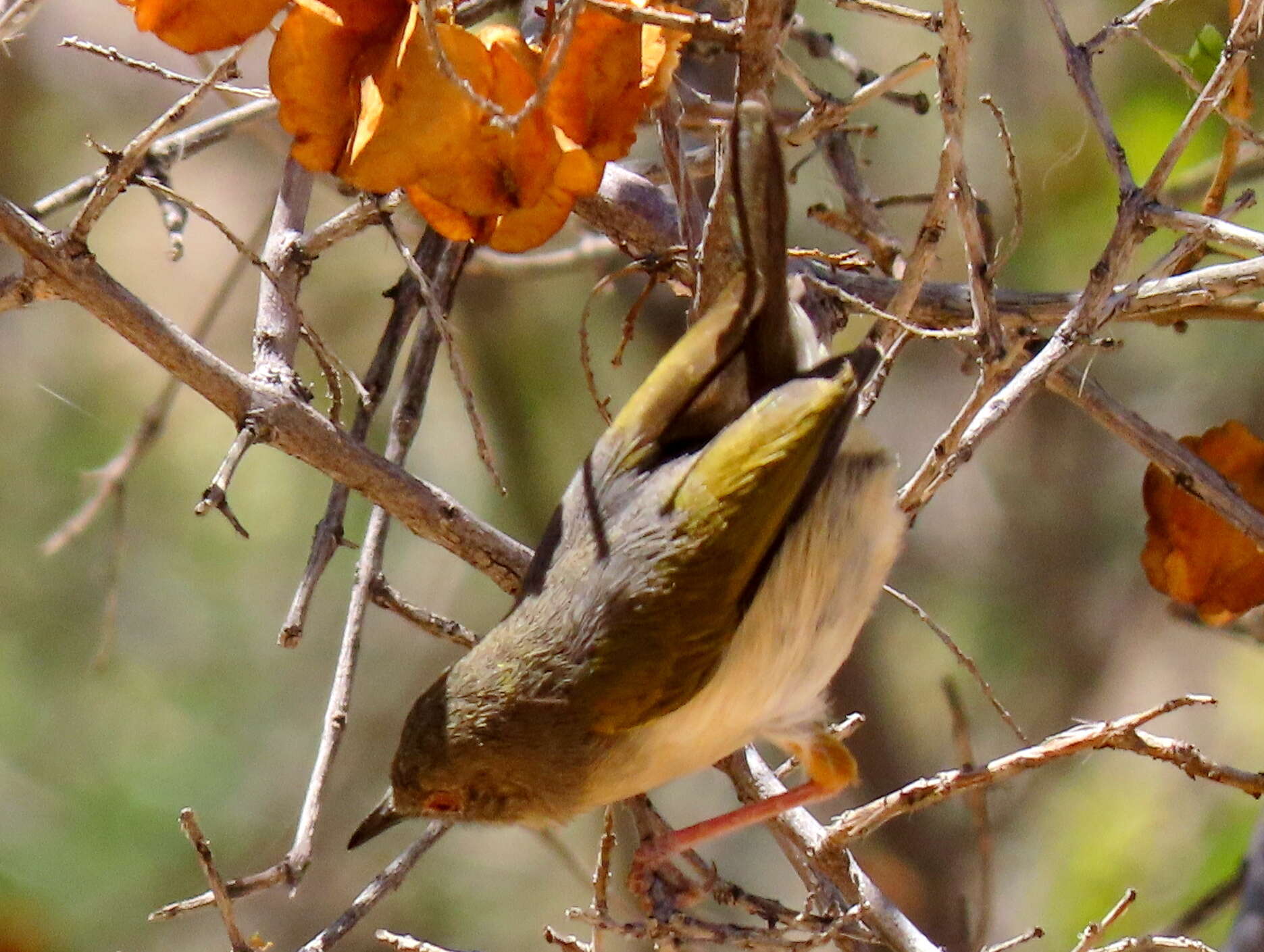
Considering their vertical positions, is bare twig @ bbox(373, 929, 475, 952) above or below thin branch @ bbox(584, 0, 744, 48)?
below

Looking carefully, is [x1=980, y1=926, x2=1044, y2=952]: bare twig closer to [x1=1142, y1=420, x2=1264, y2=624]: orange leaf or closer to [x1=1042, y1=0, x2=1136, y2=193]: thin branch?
[x1=1142, y1=420, x2=1264, y2=624]: orange leaf

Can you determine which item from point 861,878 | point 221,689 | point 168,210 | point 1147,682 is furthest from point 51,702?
point 1147,682

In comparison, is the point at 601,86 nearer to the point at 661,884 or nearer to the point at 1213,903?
the point at 661,884

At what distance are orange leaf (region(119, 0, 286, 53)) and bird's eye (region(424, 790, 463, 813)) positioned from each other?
3.74 feet

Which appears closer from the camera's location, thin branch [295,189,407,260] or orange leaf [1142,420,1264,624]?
thin branch [295,189,407,260]

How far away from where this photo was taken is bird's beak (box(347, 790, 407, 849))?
7.19ft

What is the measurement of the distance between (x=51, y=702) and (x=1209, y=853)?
3.61 meters

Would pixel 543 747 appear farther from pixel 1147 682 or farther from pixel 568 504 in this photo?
pixel 1147 682

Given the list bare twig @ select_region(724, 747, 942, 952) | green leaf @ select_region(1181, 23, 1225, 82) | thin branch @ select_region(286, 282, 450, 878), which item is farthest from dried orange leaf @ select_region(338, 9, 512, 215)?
green leaf @ select_region(1181, 23, 1225, 82)


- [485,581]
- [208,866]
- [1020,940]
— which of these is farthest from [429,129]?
[485,581]

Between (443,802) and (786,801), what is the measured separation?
54 centimetres

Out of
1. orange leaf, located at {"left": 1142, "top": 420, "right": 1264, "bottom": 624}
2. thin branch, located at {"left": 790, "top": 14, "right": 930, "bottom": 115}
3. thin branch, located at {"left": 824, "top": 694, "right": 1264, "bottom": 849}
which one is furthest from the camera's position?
thin branch, located at {"left": 790, "top": 14, "right": 930, "bottom": 115}

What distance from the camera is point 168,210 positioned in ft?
7.70

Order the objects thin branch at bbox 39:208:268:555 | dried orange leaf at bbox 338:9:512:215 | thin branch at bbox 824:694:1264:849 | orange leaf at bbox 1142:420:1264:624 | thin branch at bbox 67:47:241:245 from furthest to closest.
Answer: thin branch at bbox 39:208:268:555 → orange leaf at bbox 1142:420:1264:624 → thin branch at bbox 824:694:1264:849 → dried orange leaf at bbox 338:9:512:215 → thin branch at bbox 67:47:241:245
